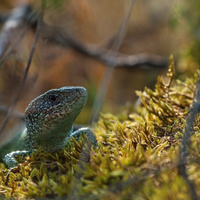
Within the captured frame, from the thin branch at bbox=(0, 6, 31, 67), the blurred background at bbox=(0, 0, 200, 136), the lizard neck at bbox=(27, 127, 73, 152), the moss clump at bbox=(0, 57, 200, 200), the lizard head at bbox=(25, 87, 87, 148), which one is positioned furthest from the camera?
the blurred background at bbox=(0, 0, 200, 136)

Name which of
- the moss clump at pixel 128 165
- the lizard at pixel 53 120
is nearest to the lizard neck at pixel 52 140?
the lizard at pixel 53 120

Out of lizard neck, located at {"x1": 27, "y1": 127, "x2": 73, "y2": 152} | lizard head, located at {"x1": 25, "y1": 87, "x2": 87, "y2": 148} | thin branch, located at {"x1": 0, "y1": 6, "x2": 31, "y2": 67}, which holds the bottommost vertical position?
lizard neck, located at {"x1": 27, "y1": 127, "x2": 73, "y2": 152}

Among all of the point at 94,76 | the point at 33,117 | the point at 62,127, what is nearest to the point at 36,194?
the point at 62,127

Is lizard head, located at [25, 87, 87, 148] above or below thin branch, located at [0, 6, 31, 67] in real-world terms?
below

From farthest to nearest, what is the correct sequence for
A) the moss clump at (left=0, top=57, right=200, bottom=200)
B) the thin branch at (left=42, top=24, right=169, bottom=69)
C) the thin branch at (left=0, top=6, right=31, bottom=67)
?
the thin branch at (left=42, top=24, right=169, bottom=69), the thin branch at (left=0, top=6, right=31, bottom=67), the moss clump at (left=0, top=57, right=200, bottom=200)

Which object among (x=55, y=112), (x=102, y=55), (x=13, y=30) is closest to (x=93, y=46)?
(x=102, y=55)

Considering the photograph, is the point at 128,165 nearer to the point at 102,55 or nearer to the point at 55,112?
the point at 55,112

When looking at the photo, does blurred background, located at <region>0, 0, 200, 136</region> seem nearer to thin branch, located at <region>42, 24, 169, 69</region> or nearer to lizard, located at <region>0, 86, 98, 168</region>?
thin branch, located at <region>42, 24, 169, 69</region>

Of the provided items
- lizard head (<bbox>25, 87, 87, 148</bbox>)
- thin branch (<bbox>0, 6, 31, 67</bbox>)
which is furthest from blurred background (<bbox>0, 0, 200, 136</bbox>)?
lizard head (<bbox>25, 87, 87, 148</bbox>)

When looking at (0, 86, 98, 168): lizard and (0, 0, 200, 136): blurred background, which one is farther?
(0, 0, 200, 136): blurred background
